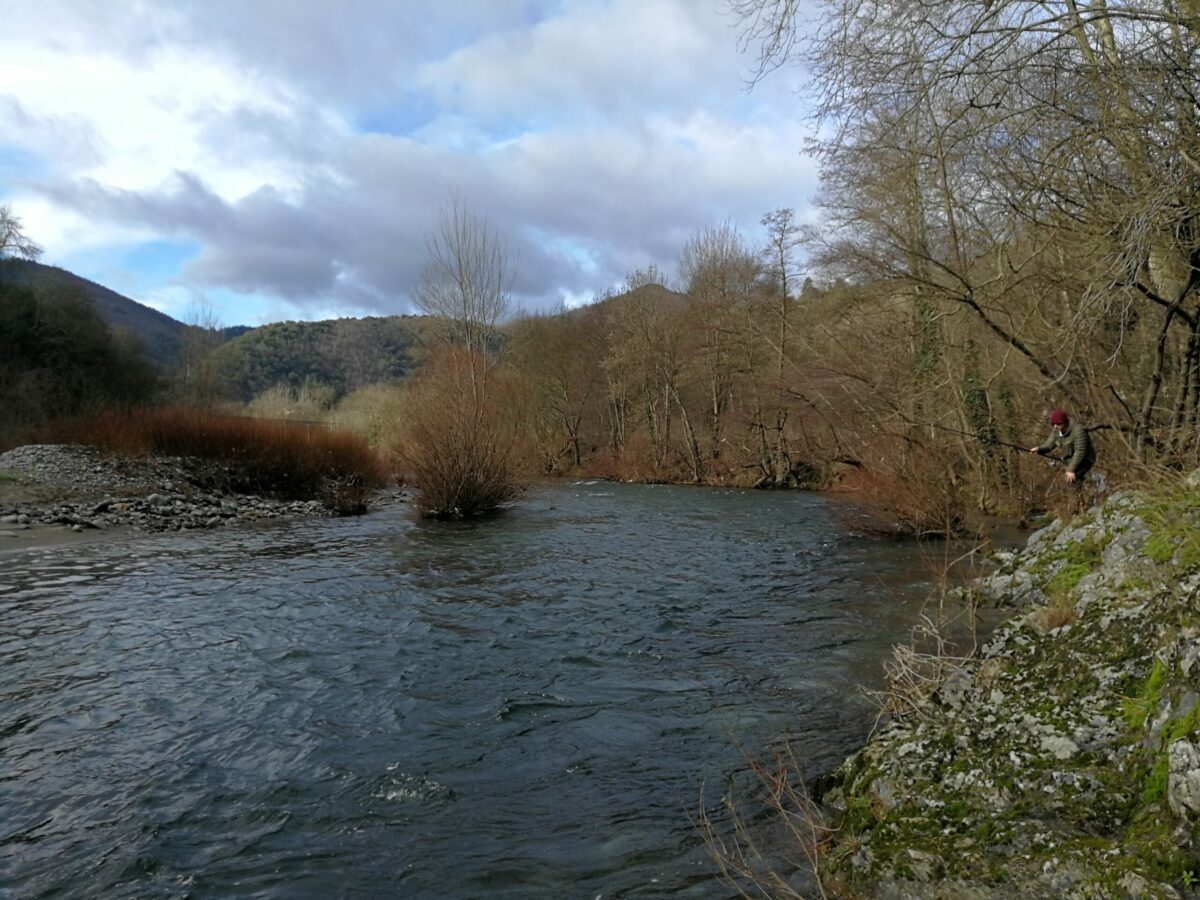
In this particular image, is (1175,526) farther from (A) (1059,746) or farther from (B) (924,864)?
(B) (924,864)

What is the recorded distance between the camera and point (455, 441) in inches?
656

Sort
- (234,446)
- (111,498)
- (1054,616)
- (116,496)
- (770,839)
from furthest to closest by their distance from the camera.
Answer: (234,446) < (116,496) < (111,498) < (1054,616) < (770,839)

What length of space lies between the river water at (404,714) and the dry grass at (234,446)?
9053 millimetres

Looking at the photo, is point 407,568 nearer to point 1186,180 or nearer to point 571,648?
point 571,648

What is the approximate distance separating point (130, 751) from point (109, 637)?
3103 mm

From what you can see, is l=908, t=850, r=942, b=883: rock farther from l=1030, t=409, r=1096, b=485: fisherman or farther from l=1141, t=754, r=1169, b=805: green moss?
l=1030, t=409, r=1096, b=485: fisherman

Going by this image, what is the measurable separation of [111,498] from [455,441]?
7785mm

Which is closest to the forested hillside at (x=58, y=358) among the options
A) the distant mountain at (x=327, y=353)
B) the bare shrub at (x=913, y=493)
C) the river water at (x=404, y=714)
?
the river water at (x=404, y=714)

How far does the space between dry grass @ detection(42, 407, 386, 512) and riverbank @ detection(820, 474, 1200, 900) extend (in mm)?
17473

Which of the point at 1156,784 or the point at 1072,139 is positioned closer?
the point at 1156,784

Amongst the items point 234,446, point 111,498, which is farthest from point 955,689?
point 234,446

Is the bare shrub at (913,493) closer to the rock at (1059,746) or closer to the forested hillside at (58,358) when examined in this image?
the rock at (1059,746)

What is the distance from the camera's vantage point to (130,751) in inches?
188

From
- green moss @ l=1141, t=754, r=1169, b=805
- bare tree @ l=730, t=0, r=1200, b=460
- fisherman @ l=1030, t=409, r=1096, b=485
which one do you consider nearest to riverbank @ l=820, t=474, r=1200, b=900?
green moss @ l=1141, t=754, r=1169, b=805
